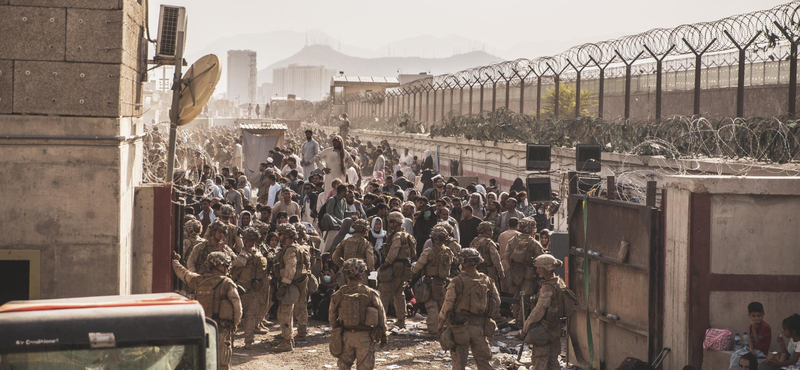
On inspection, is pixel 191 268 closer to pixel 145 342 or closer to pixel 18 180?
pixel 18 180

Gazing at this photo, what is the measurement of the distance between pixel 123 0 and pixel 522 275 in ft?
18.1

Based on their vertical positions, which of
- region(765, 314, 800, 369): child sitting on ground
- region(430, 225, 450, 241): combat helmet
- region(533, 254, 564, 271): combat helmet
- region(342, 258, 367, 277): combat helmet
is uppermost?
region(430, 225, 450, 241): combat helmet

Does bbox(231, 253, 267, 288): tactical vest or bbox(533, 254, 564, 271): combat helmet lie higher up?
bbox(533, 254, 564, 271): combat helmet

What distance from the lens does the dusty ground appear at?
923 centimetres

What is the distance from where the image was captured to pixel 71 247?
6.60m

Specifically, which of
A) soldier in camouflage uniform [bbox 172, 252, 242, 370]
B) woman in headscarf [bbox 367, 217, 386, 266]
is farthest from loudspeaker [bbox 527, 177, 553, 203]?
soldier in camouflage uniform [bbox 172, 252, 242, 370]

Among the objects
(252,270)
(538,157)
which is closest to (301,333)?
(252,270)

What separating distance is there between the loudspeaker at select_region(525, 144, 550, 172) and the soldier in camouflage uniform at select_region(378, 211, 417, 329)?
626cm

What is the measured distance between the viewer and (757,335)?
7184mm

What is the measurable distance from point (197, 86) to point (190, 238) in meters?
2.08

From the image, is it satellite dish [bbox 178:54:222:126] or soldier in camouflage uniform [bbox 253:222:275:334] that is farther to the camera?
soldier in camouflage uniform [bbox 253:222:275:334]

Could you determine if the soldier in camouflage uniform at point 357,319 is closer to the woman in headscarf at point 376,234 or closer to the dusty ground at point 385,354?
the dusty ground at point 385,354

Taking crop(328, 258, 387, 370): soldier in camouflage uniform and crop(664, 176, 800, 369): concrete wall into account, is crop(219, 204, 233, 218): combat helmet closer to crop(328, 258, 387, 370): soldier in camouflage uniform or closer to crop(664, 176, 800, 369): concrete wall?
crop(328, 258, 387, 370): soldier in camouflage uniform

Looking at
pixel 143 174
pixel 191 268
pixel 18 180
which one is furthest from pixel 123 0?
pixel 191 268
